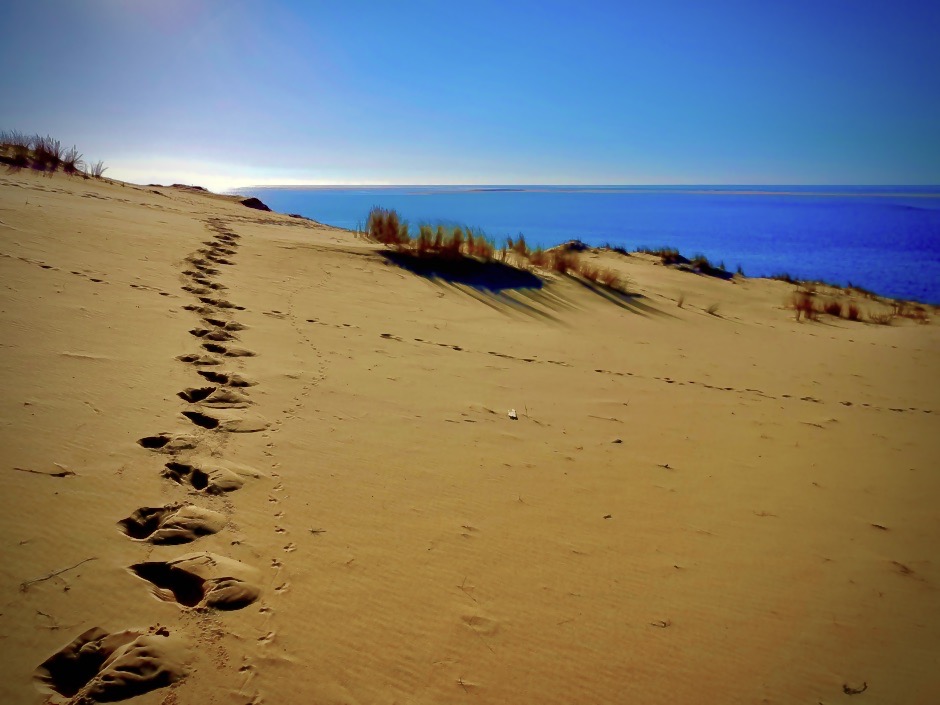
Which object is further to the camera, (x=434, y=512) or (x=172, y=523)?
(x=434, y=512)

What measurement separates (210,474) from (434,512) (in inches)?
37.4

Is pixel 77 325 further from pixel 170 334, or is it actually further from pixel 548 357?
pixel 548 357

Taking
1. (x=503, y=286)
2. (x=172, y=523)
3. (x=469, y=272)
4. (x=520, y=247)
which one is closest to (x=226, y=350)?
(x=172, y=523)

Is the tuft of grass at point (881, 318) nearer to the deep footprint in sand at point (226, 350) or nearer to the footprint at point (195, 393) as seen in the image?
the deep footprint in sand at point (226, 350)

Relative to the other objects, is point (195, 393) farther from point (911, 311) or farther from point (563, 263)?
point (911, 311)

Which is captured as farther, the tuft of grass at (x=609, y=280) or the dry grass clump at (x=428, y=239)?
the tuft of grass at (x=609, y=280)

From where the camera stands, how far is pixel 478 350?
494 cm

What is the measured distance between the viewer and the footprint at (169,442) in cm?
234

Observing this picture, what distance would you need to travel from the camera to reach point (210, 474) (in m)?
2.24

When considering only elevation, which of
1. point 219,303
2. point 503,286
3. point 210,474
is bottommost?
point 210,474

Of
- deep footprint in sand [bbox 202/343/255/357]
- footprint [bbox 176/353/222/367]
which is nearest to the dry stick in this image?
footprint [bbox 176/353/222/367]

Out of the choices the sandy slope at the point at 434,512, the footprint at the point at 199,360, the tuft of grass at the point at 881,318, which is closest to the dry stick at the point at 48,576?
the sandy slope at the point at 434,512

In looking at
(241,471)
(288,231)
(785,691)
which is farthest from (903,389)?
(288,231)

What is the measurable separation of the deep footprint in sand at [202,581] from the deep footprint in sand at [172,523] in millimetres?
130
